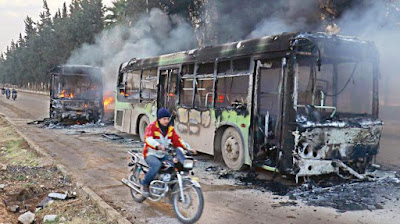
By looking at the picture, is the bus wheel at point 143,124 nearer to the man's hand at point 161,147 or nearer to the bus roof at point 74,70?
the man's hand at point 161,147

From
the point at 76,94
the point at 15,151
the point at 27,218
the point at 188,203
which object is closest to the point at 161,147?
the point at 188,203

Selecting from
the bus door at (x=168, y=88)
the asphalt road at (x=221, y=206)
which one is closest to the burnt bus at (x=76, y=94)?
the bus door at (x=168, y=88)

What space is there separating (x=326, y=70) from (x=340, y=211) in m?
2.73

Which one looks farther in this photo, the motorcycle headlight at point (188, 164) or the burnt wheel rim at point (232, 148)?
the burnt wheel rim at point (232, 148)

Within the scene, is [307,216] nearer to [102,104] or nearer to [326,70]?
[326,70]

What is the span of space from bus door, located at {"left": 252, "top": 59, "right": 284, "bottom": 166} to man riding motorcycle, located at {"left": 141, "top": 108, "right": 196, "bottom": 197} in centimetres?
253

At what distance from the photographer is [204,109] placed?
914 centimetres

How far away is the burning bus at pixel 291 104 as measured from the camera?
6746 millimetres

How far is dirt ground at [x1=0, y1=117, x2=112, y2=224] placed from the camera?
5.54 meters

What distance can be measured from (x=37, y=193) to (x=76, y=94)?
41.5ft

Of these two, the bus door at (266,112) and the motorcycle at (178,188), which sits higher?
the bus door at (266,112)

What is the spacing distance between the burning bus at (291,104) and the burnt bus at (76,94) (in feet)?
34.1

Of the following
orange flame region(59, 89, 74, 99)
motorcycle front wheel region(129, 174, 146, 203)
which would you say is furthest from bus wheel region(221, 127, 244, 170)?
orange flame region(59, 89, 74, 99)

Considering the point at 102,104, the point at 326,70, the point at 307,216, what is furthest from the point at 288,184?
the point at 102,104
